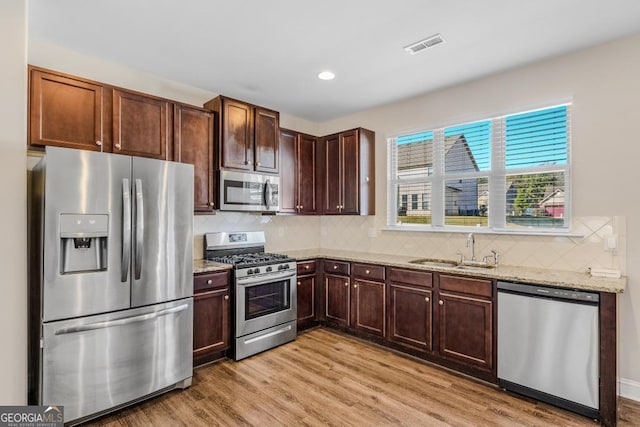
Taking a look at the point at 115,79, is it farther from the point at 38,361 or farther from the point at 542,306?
the point at 542,306

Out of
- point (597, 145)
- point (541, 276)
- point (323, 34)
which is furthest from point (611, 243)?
point (323, 34)

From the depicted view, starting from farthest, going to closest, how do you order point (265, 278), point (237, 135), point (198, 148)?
point (237, 135)
point (265, 278)
point (198, 148)

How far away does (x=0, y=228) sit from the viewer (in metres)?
1.00

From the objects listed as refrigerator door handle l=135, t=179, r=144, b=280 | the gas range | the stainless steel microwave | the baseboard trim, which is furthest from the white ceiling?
the baseboard trim

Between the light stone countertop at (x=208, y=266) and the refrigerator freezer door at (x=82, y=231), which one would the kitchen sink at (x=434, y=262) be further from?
the refrigerator freezer door at (x=82, y=231)

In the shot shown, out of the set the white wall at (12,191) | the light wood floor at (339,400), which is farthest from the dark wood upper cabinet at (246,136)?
the white wall at (12,191)

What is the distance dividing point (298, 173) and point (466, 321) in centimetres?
263

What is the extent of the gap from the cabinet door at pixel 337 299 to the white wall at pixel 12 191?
3.15 meters

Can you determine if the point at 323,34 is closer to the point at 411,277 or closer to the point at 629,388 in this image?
the point at 411,277

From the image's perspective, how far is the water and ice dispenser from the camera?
7.13ft

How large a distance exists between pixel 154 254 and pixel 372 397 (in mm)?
2030

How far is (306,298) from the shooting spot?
13.5 ft

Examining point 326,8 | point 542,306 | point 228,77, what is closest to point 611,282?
point 542,306

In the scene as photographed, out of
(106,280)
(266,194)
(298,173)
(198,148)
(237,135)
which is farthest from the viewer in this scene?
(298,173)
